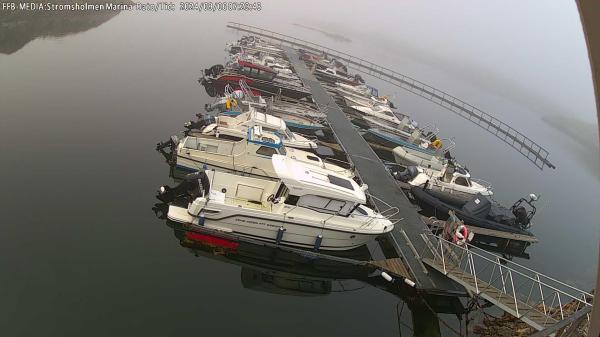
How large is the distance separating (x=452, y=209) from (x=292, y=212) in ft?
40.6

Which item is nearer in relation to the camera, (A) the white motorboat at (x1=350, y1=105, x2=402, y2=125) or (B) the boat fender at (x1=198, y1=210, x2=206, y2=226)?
(B) the boat fender at (x1=198, y1=210, x2=206, y2=226)

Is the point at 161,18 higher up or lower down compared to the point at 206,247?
higher up

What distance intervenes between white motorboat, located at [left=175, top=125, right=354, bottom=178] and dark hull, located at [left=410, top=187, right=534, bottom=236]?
24.2 feet

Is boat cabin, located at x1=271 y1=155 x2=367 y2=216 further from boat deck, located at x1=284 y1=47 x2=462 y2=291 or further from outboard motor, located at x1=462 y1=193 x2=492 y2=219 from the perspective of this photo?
outboard motor, located at x1=462 y1=193 x2=492 y2=219

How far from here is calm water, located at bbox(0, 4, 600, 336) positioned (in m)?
14.2

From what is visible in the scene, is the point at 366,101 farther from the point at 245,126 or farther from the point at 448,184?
the point at 245,126

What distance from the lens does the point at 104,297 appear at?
14.3 meters

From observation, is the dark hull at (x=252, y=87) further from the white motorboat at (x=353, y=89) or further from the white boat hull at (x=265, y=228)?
the white boat hull at (x=265, y=228)

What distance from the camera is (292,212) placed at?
18328 millimetres

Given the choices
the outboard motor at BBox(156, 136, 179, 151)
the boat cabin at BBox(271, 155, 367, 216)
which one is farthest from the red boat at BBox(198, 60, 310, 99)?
the boat cabin at BBox(271, 155, 367, 216)

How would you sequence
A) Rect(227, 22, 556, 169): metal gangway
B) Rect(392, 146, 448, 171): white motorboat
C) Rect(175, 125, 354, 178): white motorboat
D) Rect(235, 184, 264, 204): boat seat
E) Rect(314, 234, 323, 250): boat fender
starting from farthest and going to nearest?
Rect(227, 22, 556, 169): metal gangway, Rect(392, 146, 448, 171): white motorboat, Rect(175, 125, 354, 178): white motorboat, Rect(235, 184, 264, 204): boat seat, Rect(314, 234, 323, 250): boat fender

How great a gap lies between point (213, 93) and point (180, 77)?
15.4 feet

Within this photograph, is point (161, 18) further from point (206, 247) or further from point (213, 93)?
point (206, 247)

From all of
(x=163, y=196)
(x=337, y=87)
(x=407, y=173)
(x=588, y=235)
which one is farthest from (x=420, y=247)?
(x=337, y=87)
